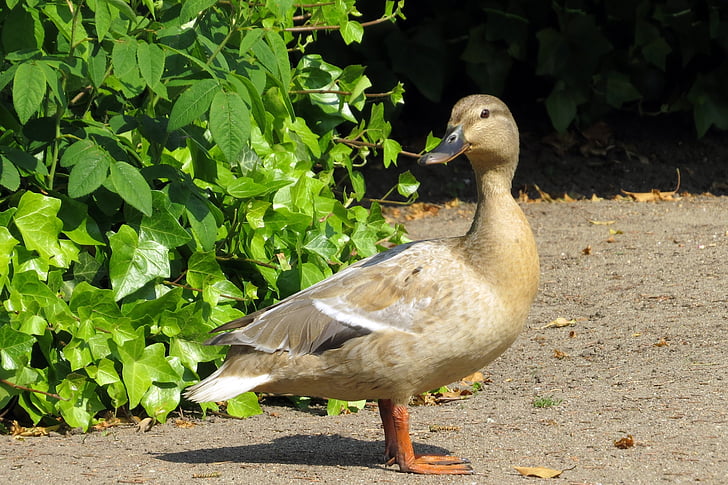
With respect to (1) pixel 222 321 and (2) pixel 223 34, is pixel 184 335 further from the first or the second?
(2) pixel 223 34

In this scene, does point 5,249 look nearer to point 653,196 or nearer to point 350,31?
point 350,31

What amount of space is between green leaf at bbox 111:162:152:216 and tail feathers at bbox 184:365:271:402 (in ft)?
2.72

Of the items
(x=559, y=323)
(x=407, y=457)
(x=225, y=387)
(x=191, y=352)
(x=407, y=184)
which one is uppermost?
(x=407, y=184)

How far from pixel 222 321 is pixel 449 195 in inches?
217

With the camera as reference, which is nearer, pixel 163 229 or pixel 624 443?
pixel 624 443

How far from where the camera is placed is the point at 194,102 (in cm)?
A: 400

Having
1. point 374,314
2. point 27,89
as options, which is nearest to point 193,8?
point 27,89

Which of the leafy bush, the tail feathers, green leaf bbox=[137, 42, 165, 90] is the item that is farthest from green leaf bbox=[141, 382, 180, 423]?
green leaf bbox=[137, 42, 165, 90]

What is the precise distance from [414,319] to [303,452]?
94cm

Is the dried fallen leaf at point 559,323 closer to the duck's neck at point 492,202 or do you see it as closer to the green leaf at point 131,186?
the duck's neck at point 492,202

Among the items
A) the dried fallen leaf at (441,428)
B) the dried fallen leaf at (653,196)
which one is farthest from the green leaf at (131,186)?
the dried fallen leaf at (653,196)

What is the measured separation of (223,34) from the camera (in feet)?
15.6

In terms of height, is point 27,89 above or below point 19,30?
below

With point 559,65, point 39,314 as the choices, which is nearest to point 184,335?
point 39,314
